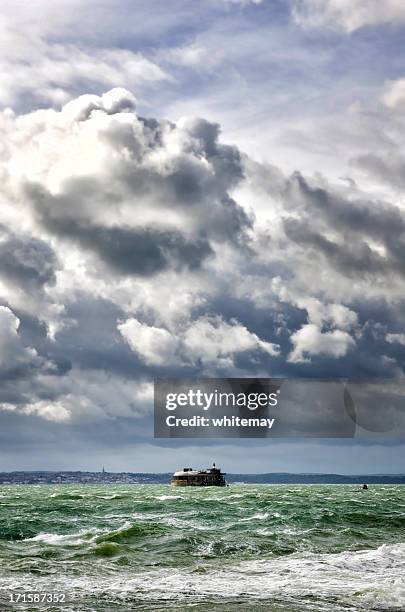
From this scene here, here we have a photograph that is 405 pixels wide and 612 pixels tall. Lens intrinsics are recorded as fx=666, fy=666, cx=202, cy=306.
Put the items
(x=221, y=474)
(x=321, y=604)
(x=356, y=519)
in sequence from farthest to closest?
(x=221, y=474) → (x=356, y=519) → (x=321, y=604)

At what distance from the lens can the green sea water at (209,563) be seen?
56.6ft

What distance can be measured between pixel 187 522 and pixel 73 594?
74.6 ft

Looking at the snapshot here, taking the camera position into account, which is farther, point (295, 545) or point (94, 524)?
point (94, 524)

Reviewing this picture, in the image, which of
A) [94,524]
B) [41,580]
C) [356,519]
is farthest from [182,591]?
[356,519]

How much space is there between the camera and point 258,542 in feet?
97.9

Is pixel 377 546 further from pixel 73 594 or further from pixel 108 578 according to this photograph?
pixel 73 594

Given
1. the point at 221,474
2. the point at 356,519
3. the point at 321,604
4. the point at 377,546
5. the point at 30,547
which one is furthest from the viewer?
the point at 221,474

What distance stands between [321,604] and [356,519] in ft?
89.6

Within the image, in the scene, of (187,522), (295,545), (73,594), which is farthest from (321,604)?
(187,522)

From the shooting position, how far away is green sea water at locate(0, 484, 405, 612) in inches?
680

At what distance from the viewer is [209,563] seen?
Answer: 24.0 m

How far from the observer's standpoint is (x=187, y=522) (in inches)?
1566

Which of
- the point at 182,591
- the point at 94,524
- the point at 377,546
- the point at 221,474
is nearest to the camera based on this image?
the point at 182,591

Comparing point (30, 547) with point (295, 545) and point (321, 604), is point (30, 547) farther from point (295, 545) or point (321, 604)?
point (321, 604)
